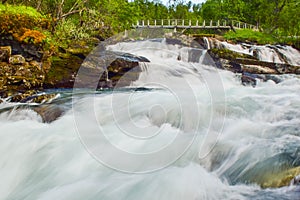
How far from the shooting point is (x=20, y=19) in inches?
348

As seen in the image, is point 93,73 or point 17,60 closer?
point 17,60

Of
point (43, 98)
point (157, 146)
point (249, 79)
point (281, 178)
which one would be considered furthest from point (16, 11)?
point (281, 178)

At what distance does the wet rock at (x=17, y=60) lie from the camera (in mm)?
8062

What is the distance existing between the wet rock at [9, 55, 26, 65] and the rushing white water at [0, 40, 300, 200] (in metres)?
1.74

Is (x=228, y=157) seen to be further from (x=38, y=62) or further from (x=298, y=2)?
(x=298, y=2)

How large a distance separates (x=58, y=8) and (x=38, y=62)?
17.6 ft

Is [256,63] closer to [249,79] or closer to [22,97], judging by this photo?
[249,79]

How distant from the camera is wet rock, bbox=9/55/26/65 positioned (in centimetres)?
806

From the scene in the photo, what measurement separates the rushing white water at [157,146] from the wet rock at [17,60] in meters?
1.74

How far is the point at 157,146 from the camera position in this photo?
488 cm

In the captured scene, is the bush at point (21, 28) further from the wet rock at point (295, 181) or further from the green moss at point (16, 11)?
the wet rock at point (295, 181)

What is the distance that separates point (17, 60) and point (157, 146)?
5.28 meters

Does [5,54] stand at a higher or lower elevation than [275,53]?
higher

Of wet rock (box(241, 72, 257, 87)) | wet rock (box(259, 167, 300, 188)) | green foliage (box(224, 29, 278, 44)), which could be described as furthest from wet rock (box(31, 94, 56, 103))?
green foliage (box(224, 29, 278, 44))
